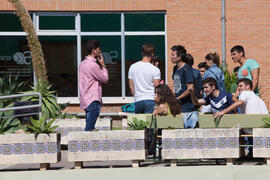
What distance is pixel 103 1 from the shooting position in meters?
15.8

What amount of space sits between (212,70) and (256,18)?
5.76m

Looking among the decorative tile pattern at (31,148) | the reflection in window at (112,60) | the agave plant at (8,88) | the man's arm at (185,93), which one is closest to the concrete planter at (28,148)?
the decorative tile pattern at (31,148)

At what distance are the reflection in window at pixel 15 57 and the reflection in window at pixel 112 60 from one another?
1463 millimetres

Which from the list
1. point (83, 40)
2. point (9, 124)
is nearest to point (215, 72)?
point (9, 124)

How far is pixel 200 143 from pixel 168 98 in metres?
0.92

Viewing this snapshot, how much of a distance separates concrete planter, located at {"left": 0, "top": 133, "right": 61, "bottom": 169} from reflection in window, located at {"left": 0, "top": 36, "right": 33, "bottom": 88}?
7.28m

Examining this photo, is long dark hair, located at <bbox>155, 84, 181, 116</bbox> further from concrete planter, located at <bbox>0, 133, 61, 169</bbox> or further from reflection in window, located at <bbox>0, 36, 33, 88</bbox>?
reflection in window, located at <bbox>0, 36, 33, 88</bbox>

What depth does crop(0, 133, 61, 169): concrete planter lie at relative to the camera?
28.9 ft

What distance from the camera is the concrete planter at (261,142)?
8.77m

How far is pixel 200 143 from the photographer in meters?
8.81

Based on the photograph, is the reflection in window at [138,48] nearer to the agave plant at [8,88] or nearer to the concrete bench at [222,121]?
the agave plant at [8,88]

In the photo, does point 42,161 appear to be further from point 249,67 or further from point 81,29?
point 81,29

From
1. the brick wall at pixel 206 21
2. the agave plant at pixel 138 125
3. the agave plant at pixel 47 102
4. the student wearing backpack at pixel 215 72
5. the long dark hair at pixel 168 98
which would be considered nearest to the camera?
the agave plant at pixel 138 125

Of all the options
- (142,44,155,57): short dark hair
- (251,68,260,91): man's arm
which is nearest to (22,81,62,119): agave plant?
(142,44,155,57): short dark hair
